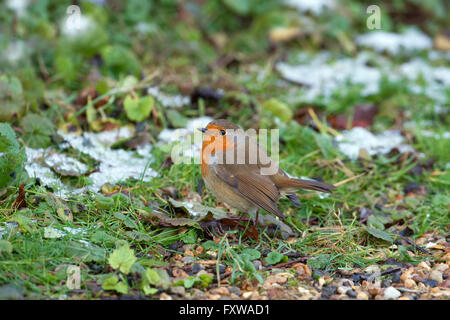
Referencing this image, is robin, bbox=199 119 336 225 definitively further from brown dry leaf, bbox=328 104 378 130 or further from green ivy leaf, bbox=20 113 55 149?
brown dry leaf, bbox=328 104 378 130

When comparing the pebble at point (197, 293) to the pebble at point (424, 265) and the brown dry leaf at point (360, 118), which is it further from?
the brown dry leaf at point (360, 118)

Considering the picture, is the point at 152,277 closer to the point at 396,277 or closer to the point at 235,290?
the point at 235,290

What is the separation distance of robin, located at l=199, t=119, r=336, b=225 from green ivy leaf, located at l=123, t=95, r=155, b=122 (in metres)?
1.02

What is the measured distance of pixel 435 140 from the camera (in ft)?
15.6

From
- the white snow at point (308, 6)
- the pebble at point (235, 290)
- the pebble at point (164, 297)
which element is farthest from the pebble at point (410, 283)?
the white snow at point (308, 6)

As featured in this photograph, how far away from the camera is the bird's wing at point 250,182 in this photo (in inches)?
135

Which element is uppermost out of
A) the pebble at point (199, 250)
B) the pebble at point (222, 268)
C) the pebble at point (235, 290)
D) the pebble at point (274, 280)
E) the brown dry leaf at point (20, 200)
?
the brown dry leaf at point (20, 200)

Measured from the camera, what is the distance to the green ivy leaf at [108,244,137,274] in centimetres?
281

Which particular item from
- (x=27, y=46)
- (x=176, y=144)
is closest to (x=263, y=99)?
(x=176, y=144)

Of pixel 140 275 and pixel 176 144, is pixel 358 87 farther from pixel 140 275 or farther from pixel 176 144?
pixel 140 275

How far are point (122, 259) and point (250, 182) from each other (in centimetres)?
103

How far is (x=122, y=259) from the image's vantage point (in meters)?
2.83

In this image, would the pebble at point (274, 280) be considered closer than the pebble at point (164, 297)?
No

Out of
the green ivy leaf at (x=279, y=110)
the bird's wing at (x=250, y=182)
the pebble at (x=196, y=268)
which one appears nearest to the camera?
the pebble at (x=196, y=268)
